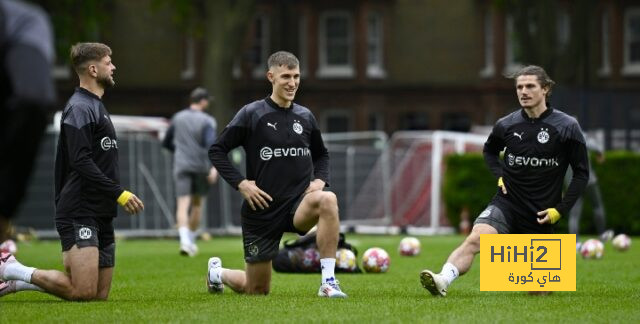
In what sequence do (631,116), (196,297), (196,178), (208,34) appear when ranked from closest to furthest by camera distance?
(196,297) < (196,178) < (631,116) < (208,34)

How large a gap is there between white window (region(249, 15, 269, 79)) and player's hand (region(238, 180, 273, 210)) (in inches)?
1572

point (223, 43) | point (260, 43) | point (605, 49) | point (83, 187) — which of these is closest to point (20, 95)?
point (83, 187)

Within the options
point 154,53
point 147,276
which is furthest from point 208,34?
point 147,276

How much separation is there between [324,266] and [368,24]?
4057 centimetres

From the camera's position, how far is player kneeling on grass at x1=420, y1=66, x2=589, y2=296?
11.7 metres

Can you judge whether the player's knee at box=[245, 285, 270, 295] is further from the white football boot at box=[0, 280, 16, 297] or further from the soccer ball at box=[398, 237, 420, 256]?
the soccer ball at box=[398, 237, 420, 256]

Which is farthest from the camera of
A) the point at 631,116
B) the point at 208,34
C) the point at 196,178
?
the point at 208,34

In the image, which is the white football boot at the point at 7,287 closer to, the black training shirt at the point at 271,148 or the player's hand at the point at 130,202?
the player's hand at the point at 130,202

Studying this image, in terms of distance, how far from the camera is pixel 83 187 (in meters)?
10.8

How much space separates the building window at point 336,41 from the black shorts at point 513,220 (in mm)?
39730

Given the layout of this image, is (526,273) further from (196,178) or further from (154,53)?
(154,53)

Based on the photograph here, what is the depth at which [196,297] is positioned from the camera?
11602mm

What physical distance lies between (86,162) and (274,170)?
5.11ft

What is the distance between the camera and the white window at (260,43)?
51.2 metres
